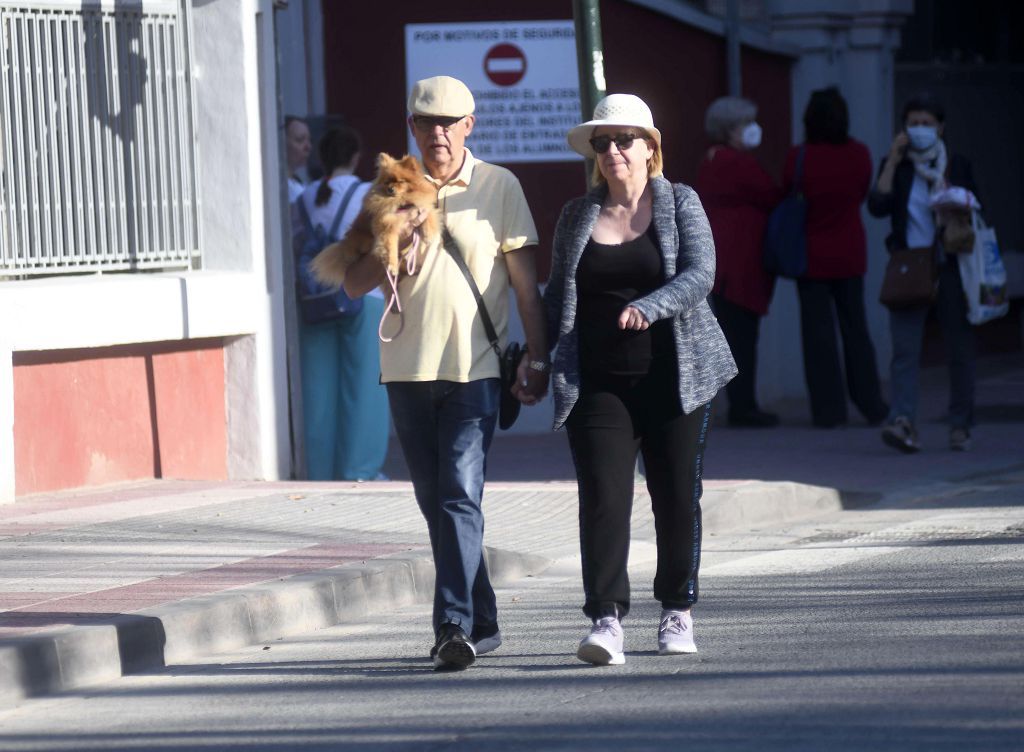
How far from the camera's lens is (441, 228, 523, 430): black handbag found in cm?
642

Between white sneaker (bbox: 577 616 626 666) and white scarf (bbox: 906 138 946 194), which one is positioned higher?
white scarf (bbox: 906 138 946 194)

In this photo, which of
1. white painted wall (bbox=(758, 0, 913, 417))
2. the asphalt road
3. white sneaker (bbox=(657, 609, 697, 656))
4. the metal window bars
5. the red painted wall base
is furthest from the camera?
white painted wall (bbox=(758, 0, 913, 417))

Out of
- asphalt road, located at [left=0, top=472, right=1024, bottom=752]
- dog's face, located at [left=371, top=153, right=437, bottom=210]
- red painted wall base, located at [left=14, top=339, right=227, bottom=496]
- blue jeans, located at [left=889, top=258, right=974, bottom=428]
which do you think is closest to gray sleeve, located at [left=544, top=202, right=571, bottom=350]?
dog's face, located at [left=371, top=153, right=437, bottom=210]

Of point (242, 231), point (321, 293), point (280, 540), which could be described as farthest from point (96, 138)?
point (280, 540)

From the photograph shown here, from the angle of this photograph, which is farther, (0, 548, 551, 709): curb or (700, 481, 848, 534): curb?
(700, 481, 848, 534): curb

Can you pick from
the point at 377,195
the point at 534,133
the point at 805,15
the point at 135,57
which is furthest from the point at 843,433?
the point at 377,195

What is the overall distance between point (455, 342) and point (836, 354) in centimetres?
772

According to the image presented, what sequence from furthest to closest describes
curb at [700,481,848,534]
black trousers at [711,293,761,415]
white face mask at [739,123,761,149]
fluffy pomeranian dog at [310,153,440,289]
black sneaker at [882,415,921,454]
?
black trousers at [711,293,761,415]
white face mask at [739,123,761,149]
black sneaker at [882,415,921,454]
curb at [700,481,848,534]
fluffy pomeranian dog at [310,153,440,289]

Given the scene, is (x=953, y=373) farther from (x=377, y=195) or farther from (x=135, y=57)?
(x=377, y=195)

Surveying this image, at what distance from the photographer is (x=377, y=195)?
6.41 meters

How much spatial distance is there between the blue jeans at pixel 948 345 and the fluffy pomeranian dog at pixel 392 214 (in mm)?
6130

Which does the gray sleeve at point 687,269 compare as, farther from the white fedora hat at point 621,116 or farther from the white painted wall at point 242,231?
the white painted wall at point 242,231

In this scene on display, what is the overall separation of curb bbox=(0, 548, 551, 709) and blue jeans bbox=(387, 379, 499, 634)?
3.48ft

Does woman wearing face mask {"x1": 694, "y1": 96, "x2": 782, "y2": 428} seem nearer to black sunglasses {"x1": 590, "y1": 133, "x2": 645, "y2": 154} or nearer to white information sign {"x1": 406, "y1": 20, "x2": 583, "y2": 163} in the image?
white information sign {"x1": 406, "y1": 20, "x2": 583, "y2": 163}
